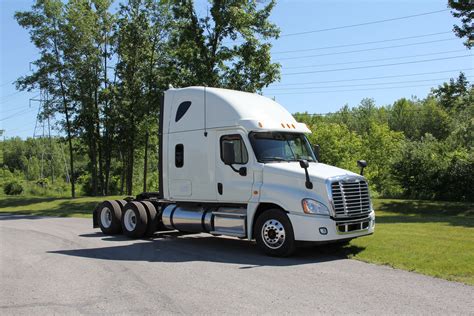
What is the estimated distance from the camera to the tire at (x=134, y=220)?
42.3ft

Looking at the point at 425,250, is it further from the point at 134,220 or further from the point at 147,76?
the point at 147,76

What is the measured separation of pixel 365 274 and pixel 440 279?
1.18 m

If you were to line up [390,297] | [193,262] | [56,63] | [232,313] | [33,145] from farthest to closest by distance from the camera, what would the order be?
[33,145]
[56,63]
[193,262]
[390,297]
[232,313]

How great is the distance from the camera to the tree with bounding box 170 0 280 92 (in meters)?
26.5

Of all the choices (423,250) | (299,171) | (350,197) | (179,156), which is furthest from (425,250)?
(179,156)

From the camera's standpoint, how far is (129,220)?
535 inches

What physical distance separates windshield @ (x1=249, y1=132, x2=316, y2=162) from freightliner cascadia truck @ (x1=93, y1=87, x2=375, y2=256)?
24 mm

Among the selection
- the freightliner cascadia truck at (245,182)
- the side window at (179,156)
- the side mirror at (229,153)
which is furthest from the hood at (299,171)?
the side window at (179,156)

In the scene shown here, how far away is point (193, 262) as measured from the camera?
947 cm

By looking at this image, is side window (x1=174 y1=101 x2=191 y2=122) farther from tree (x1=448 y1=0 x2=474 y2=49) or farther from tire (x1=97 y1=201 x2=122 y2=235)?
tree (x1=448 y1=0 x2=474 y2=49)

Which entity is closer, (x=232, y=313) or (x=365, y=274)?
(x=232, y=313)

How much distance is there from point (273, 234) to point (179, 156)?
140 inches

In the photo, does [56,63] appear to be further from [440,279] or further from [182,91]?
[440,279]

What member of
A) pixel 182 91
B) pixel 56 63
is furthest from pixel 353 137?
pixel 182 91
